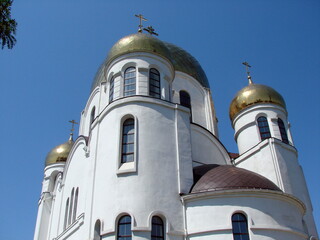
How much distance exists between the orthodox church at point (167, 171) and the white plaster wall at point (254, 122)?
0.16ft

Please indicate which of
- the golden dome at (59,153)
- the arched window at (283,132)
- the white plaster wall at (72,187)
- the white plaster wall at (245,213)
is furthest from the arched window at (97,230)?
the golden dome at (59,153)

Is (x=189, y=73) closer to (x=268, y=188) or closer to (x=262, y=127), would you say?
(x=262, y=127)

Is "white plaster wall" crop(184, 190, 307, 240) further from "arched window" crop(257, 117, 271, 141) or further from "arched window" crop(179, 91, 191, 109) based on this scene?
"arched window" crop(179, 91, 191, 109)

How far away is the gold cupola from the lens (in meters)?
16.8

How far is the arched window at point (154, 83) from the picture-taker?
13367 mm

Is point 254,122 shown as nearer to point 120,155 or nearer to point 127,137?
point 127,137

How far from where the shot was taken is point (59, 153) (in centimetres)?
2306

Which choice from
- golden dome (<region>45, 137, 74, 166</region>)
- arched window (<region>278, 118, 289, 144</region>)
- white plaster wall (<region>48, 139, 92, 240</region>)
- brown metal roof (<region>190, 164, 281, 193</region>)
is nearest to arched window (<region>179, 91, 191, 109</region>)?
arched window (<region>278, 118, 289, 144</region>)

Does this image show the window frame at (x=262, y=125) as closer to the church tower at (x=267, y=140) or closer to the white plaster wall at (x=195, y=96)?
the church tower at (x=267, y=140)

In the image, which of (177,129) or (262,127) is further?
(262,127)

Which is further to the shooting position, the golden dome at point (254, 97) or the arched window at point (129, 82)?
the golden dome at point (254, 97)

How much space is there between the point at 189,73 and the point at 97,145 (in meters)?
8.23

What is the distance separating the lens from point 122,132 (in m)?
12.2

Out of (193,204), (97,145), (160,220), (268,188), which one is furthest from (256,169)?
(97,145)
